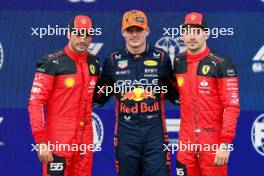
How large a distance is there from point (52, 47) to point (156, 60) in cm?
112

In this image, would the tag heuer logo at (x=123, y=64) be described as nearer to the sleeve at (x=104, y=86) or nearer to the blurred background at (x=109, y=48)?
the sleeve at (x=104, y=86)

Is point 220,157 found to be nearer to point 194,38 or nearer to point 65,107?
point 194,38

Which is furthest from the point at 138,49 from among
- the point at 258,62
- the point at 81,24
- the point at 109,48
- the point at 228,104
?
the point at 258,62

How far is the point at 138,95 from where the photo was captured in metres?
4.27

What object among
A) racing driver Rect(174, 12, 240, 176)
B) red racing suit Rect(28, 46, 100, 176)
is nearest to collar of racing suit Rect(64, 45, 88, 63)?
red racing suit Rect(28, 46, 100, 176)

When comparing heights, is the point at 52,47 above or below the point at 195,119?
above

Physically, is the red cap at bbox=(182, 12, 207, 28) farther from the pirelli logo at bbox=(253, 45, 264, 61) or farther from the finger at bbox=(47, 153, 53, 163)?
the finger at bbox=(47, 153, 53, 163)

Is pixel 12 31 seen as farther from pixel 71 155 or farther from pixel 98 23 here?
pixel 71 155

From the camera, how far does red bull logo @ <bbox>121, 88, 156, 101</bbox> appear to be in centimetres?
427

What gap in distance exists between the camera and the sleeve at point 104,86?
4402 mm

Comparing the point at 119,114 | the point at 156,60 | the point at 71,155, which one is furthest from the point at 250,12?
the point at 71,155

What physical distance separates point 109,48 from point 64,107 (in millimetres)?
1014

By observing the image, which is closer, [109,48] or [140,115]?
[140,115]

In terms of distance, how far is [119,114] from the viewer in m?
4.32
